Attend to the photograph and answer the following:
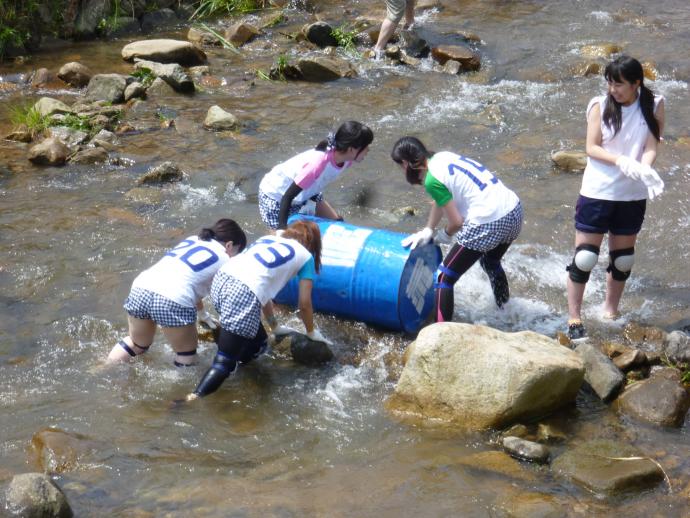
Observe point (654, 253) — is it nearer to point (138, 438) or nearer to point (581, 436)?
point (581, 436)

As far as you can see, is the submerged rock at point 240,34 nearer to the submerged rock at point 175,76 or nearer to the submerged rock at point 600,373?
the submerged rock at point 175,76

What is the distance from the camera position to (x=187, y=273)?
17.5 ft

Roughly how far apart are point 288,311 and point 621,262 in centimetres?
232

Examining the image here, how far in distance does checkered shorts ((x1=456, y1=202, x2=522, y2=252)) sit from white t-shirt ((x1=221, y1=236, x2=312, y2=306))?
1.07 meters

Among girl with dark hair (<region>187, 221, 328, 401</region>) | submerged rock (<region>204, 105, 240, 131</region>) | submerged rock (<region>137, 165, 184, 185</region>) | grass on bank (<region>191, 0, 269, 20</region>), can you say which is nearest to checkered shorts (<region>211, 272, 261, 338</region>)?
girl with dark hair (<region>187, 221, 328, 401</region>)

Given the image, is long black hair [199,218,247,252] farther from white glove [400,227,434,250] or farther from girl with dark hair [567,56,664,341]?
girl with dark hair [567,56,664,341]

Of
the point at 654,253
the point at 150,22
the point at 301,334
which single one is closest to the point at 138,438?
the point at 301,334

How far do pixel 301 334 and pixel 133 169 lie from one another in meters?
3.77

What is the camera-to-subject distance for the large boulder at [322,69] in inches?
432

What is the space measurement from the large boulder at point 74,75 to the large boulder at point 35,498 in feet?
26.1

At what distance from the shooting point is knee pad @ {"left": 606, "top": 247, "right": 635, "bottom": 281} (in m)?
5.71

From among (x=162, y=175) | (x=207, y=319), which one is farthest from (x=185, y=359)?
(x=162, y=175)

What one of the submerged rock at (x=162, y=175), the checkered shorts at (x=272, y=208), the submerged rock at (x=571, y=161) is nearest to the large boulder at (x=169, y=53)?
the submerged rock at (x=162, y=175)

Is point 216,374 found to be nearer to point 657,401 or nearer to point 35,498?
point 35,498
